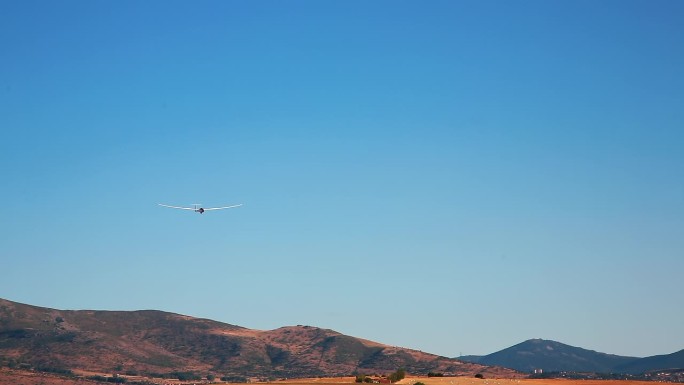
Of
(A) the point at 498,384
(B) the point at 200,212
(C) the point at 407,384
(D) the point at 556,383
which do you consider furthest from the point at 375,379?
(B) the point at 200,212

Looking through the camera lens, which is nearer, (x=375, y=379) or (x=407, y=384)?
(x=407, y=384)

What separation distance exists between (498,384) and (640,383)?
2747cm

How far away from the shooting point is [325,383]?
147 metres

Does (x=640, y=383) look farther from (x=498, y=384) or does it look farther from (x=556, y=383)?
(x=498, y=384)

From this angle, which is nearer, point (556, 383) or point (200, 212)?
point (200, 212)

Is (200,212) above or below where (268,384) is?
above

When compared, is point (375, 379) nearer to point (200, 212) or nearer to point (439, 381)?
point (439, 381)

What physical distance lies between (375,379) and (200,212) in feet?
147

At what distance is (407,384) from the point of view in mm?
146000

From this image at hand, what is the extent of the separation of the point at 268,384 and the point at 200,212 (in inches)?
1444

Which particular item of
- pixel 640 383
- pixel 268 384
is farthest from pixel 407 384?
pixel 640 383

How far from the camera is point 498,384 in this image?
14525cm

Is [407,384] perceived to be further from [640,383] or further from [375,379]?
[640,383]

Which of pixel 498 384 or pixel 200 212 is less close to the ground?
pixel 200 212
